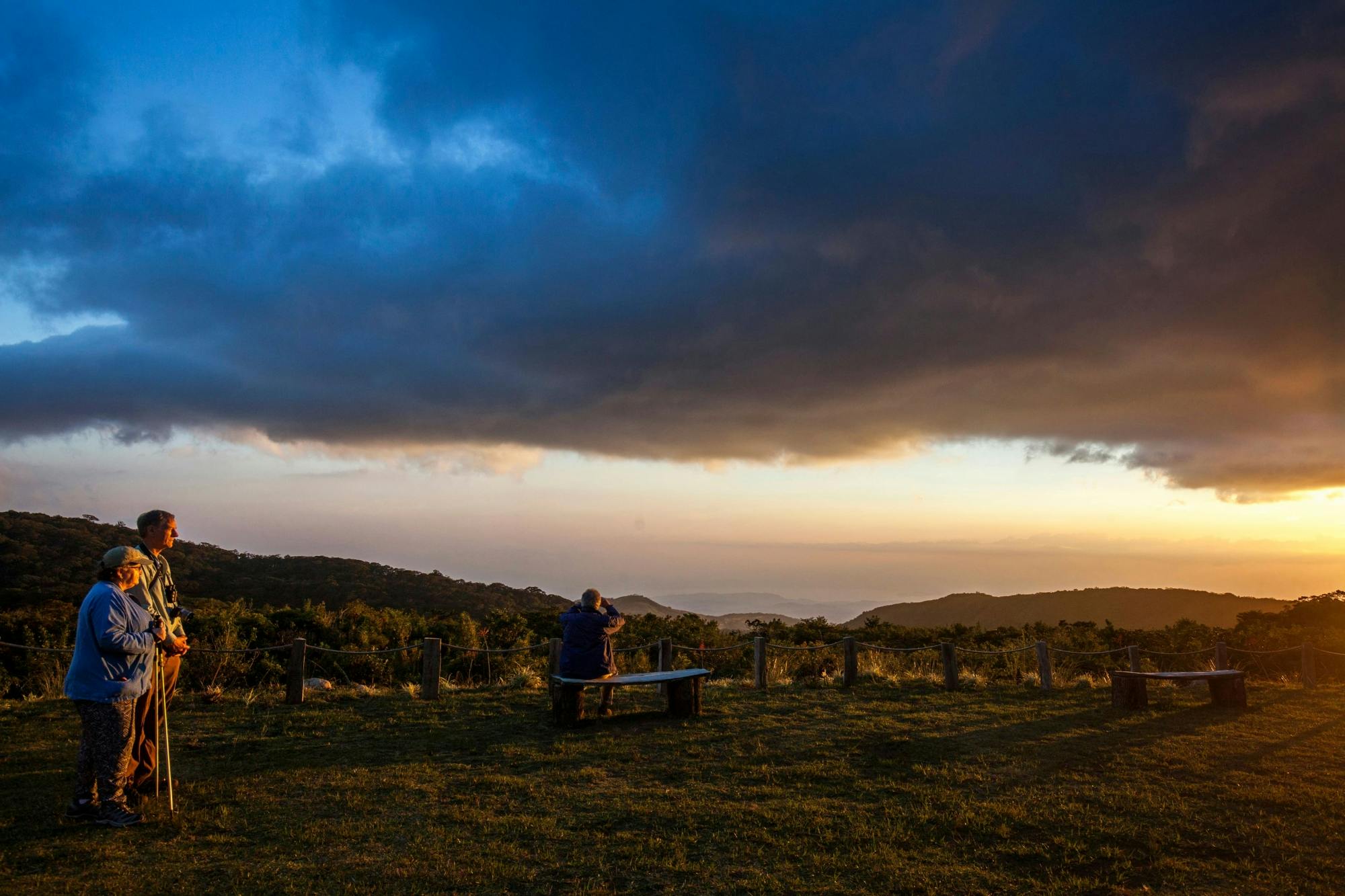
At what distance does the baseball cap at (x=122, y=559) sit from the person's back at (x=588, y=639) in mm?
5252

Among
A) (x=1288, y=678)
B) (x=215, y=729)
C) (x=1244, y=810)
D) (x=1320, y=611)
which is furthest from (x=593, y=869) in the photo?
(x=1320, y=611)

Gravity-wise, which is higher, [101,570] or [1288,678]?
[101,570]

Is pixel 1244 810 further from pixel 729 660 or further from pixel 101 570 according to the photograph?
pixel 729 660

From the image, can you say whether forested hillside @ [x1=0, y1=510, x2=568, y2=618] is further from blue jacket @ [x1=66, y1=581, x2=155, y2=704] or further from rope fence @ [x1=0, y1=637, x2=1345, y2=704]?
blue jacket @ [x1=66, y1=581, x2=155, y2=704]

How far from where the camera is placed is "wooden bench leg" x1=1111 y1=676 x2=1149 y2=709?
13.1 m

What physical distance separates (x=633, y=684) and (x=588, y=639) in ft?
2.92

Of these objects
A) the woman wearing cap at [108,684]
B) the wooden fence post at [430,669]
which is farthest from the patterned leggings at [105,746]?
the wooden fence post at [430,669]

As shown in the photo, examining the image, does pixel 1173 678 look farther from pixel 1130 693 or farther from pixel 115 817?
pixel 115 817

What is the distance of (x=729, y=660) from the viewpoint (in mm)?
20562

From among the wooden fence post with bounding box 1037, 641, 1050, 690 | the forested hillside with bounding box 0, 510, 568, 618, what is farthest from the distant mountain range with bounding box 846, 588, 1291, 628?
the wooden fence post with bounding box 1037, 641, 1050, 690

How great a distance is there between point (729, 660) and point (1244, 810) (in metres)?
13.9

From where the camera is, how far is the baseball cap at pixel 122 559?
6227 mm

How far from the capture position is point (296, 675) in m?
11.7

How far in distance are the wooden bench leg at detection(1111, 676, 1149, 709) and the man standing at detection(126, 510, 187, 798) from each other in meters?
13.1
